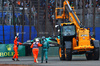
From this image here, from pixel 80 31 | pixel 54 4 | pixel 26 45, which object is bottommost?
pixel 26 45

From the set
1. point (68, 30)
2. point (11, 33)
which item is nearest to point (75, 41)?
point (68, 30)

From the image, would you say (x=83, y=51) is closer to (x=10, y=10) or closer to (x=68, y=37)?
(x=68, y=37)

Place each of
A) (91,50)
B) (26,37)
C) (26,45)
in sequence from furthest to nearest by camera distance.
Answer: (26,37) < (26,45) < (91,50)

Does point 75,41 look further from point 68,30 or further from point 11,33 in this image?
point 11,33

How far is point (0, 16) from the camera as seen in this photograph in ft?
101

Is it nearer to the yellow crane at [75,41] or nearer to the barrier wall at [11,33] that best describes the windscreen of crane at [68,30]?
the yellow crane at [75,41]

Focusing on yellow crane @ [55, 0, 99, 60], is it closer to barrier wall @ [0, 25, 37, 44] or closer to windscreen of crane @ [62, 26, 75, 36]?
windscreen of crane @ [62, 26, 75, 36]

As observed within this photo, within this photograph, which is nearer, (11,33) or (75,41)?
(75,41)

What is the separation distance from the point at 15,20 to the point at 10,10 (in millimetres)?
1131

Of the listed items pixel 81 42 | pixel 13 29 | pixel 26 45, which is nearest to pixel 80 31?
pixel 81 42

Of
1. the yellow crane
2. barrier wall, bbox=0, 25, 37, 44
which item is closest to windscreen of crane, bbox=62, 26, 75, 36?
the yellow crane

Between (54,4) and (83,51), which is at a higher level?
(54,4)

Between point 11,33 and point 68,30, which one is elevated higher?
point 68,30

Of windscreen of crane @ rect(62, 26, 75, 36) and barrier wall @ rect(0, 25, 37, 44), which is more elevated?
windscreen of crane @ rect(62, 26, 75, 36)
